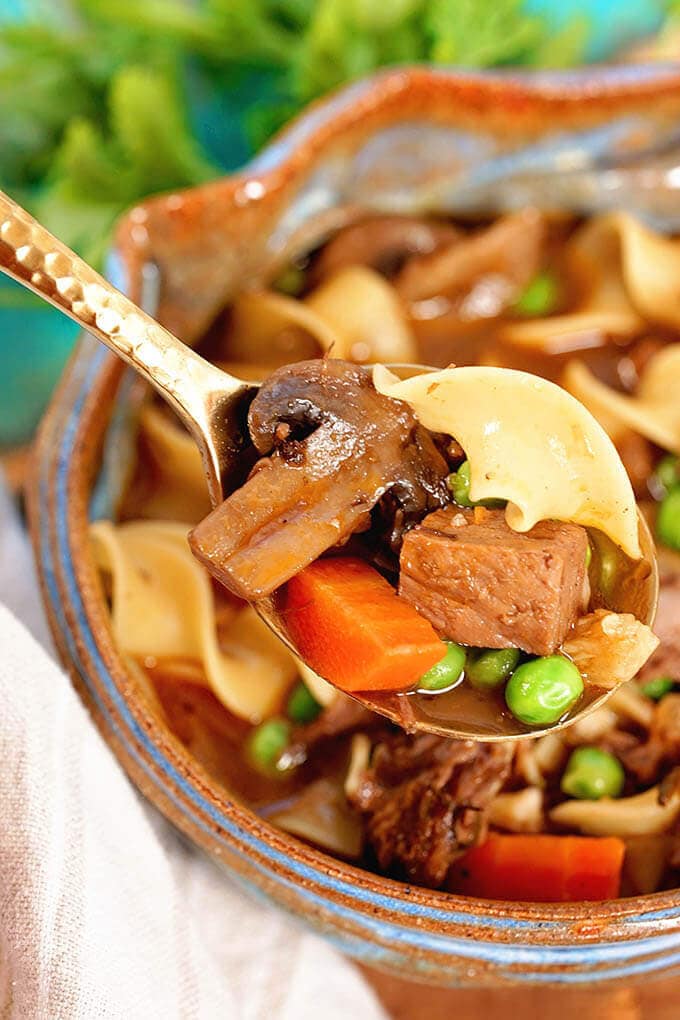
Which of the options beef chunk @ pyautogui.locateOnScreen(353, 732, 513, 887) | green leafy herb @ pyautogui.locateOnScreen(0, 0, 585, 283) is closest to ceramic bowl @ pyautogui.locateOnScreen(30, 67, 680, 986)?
beef chunk @ pyautogui.locateOnScreen(353, 732, 513, 887)

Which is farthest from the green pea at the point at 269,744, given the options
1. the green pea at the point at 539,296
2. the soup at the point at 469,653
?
the green pea at the point at 539,296

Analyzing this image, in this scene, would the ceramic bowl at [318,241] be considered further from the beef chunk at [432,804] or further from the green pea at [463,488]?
the green pea at [463,488]

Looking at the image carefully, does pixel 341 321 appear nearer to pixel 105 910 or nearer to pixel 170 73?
pixel 170 73

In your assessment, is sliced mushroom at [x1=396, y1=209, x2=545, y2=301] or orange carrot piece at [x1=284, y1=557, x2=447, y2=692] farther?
sliced mushroom at [x1=396, y1=209, x2=545, y2=301]

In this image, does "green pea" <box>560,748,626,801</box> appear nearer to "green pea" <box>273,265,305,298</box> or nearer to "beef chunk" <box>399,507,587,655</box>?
"beef chunk" <box>399,507,587,655</box>

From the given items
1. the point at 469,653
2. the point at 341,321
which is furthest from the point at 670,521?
the point at 341,321
